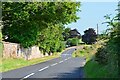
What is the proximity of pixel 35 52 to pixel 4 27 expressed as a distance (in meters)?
9.98

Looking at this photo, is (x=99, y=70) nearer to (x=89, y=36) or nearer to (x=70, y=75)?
(x=70, y=75)

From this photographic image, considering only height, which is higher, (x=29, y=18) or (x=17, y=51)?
(x=29, y=18)

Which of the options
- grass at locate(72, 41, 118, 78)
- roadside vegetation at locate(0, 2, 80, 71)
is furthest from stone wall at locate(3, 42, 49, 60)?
grass at locate(72, 41, 118, 78)

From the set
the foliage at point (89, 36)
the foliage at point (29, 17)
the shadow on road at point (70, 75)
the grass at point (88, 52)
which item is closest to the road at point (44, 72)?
the shadow on road at point (70, 75)

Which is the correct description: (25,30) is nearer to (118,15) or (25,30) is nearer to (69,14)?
(69,14)

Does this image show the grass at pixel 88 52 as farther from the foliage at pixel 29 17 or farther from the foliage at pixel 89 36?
the foliage at pixel 89 36

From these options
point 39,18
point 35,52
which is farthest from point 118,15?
point 35,52

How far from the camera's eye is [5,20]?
128ft

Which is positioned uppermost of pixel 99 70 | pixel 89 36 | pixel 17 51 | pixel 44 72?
pixel 89 36

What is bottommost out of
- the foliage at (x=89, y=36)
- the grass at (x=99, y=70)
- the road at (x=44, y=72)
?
the road at (x=44, y=72)

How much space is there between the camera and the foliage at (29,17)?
37.3m

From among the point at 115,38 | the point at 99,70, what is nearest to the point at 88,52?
the point at 99,70

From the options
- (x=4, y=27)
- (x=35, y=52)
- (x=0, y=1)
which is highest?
(x=0, y=1)

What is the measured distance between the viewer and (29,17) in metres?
38.8
